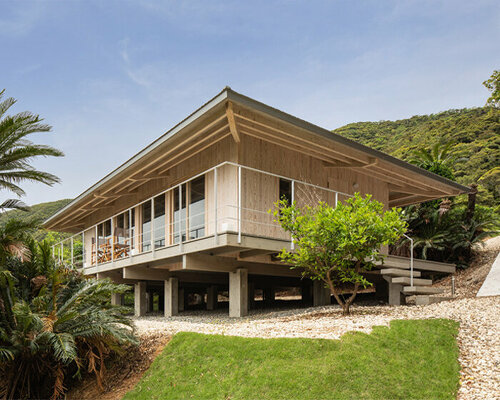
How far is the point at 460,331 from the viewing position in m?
7.95

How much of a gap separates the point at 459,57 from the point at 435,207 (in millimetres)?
19826

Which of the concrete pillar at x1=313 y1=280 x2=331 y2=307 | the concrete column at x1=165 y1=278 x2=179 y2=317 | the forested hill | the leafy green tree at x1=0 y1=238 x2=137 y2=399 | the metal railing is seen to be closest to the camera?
the leafy green tree at x1=0 y1=238 x2=137 y2=399

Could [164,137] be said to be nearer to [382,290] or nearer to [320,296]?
[320,296]

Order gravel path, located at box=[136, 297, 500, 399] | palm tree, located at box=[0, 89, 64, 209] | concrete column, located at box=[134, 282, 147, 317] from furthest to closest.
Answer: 1. concrete column, located at box=[134, 282, 147, 317]
2. palm tree, located at box=[0, 89, 64, 209]
3. gravel path, located at box=[136, 297, 500, 399]

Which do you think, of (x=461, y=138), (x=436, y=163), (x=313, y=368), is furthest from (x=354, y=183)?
(x=461, y=138)

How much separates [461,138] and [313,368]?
37.1 meters

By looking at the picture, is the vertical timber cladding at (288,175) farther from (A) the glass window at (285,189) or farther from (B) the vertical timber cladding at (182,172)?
(B) the vertical timber cladding at (182,172)

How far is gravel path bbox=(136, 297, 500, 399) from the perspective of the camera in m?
6.32

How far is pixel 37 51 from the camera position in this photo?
2466 centimetres

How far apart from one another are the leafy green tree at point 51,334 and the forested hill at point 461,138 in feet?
71.1

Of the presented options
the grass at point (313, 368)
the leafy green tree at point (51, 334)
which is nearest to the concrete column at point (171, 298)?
the leafy green tree at point (51, 334)

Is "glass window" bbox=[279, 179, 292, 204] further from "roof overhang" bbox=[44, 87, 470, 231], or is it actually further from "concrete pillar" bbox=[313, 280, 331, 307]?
"concrete pillar" bbox=[313, 280, 331, 307]

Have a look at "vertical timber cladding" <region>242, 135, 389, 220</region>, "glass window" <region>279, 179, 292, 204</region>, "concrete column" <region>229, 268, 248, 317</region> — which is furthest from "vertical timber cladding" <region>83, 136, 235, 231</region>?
"concrete column" <region>229, 268, 248, 317</region>

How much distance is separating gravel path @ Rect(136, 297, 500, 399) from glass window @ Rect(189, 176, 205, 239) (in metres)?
3.27
